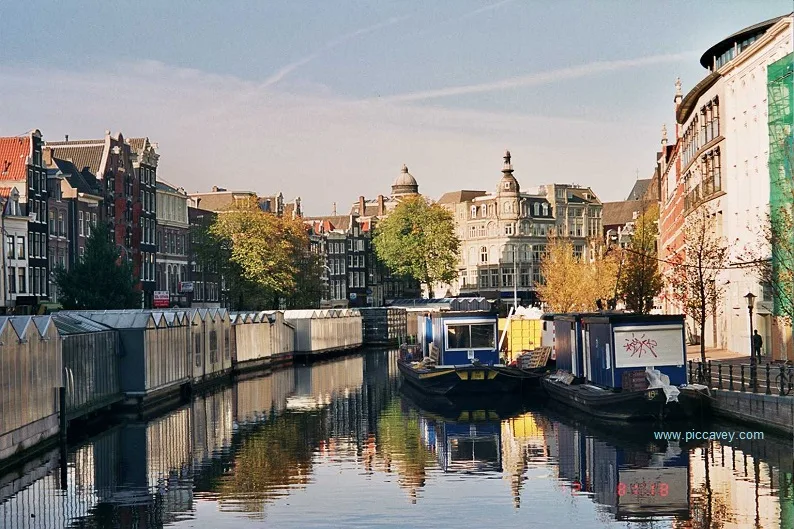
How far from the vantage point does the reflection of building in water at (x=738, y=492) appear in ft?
86.2

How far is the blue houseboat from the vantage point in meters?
57.2

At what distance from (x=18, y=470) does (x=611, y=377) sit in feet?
67.9

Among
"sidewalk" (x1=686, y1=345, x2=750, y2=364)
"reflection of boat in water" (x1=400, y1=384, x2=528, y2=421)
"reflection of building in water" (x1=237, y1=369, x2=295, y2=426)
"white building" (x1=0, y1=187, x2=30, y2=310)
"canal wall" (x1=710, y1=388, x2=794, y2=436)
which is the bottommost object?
"reflection of boat in water" (x1=400, y1=384, x2=528, y2=421)

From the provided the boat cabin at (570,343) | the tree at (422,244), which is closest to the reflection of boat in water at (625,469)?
the boat cabin at (570,343)

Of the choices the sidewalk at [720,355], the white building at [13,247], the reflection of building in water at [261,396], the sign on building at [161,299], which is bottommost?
the reflection of building in water at [261,396]

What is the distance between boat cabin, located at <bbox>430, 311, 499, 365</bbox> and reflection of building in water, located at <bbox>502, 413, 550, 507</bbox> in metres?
8.50

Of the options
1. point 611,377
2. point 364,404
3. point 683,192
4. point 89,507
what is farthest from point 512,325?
point 89,507

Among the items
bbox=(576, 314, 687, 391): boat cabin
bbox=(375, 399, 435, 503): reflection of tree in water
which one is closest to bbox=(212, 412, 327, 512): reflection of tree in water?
bbox=(375, 399, 435, 503): reflection of tree in water

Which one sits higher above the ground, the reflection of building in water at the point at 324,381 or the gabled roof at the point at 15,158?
the gabled roof at the point at 15,158

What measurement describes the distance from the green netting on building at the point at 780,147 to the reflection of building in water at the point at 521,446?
40.8 ft

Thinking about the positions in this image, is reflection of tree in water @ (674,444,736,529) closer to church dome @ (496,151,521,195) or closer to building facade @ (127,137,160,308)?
building facade @ (127,137,160,308)

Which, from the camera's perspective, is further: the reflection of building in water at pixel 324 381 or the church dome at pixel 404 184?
the church dome at pixel 404 184

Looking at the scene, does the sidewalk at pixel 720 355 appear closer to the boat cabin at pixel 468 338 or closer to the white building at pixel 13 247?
the boat cabin at pixel 468 338

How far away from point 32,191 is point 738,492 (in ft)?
222
